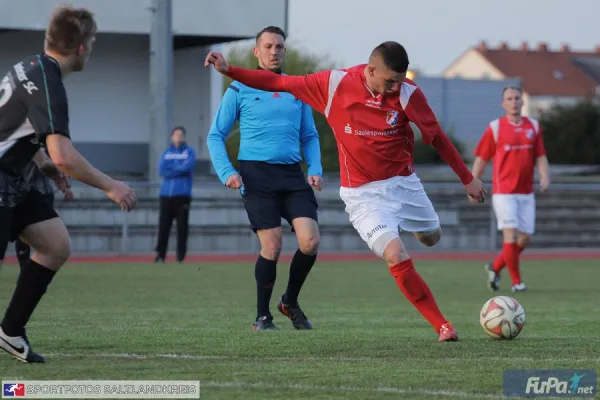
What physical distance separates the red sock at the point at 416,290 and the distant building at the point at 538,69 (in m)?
101

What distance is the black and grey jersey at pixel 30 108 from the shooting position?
20.3 feet

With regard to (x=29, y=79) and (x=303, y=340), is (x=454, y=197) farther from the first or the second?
(x=29, y=79)

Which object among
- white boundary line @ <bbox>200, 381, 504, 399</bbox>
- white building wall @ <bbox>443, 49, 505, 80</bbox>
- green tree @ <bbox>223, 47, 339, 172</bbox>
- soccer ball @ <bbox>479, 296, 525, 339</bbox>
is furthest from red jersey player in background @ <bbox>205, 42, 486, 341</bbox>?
white building wall @ <bbox>443, 49, 505, 80</bbox>

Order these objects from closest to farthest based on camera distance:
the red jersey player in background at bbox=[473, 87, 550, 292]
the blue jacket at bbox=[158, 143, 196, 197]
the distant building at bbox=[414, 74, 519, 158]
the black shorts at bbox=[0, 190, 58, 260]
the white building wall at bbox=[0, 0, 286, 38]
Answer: the black shorts at bbox=[0, 190, 58, 260] → the red jersey player in background at bbox=[473, 87, 550, 292] → the blue jacket at bbox=[158, 143, 196, 197] → the white building wall at bbox=[0, 0, 286, 38] → the distant building at bbox=[414, 74, 519, 158]

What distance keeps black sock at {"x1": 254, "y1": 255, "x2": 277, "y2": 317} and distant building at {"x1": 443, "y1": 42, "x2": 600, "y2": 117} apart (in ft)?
328

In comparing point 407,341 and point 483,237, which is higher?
point 407,341

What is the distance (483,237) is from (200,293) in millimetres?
12051

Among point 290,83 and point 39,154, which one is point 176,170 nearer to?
point 290,83

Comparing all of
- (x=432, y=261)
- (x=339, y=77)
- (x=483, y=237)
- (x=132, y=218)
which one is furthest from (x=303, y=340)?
(x=483, y=237)

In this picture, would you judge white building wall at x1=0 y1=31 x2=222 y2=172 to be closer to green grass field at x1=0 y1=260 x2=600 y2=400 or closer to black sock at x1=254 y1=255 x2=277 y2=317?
green grass field at x1=0 y1=260 x2=600 y2=400

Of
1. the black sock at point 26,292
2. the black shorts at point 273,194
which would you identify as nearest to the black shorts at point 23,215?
the black sock at point 26,292

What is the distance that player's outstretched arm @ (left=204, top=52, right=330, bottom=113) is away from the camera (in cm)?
784

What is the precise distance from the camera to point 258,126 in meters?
9.26

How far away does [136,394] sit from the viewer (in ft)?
18.2
